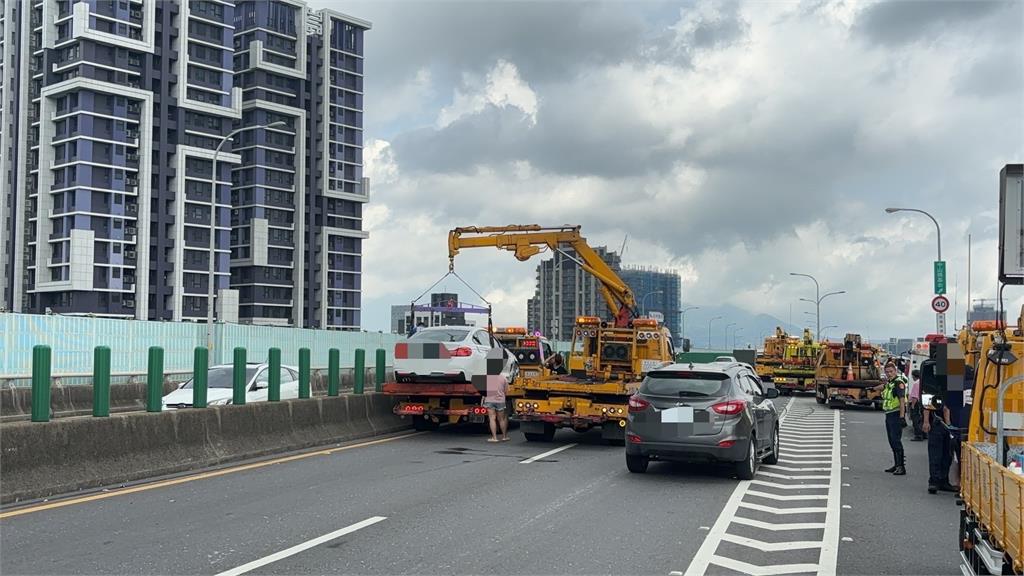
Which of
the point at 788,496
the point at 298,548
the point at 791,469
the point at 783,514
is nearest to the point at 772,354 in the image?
the point at 791,469

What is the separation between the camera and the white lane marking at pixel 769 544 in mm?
8469

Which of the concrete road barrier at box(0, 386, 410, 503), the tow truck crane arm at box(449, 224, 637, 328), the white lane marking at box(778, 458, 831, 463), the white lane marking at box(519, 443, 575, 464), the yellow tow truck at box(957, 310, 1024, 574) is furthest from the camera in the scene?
the tow truck crane arm at box(449, 224, 637, 328)

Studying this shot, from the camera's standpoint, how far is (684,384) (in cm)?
1295

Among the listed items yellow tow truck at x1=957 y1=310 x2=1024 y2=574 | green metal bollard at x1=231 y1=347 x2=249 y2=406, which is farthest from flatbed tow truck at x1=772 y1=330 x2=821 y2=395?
yellow tow truck at x1=957 y1=310 x2=1024 y2=574

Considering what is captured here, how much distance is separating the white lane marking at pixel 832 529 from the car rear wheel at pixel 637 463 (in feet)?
8.07

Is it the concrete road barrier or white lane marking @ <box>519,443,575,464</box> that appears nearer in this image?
the concrete road barrier

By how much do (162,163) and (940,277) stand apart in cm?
7264

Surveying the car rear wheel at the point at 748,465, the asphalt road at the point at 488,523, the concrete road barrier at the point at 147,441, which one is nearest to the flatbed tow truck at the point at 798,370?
the asphalt road at the point at 488,523

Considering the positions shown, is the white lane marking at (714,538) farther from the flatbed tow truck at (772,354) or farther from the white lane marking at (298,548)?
the flatbed tow truck at (772,354)

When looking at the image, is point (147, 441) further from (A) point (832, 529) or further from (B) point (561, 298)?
(B) point (561, 298)

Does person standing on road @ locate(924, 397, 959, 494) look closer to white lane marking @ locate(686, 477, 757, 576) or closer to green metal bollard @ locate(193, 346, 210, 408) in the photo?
white lane marking @ locate(686, 477, 757, 576)

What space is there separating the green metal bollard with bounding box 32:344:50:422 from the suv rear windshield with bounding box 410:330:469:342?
8.31m

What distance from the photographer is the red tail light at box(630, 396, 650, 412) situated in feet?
42.1

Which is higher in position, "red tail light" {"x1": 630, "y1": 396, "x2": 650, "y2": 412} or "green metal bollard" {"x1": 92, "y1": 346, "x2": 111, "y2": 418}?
"green metal bollard" {"x1": 92, "y1": 346, "x2": 111, "y2": 418}
